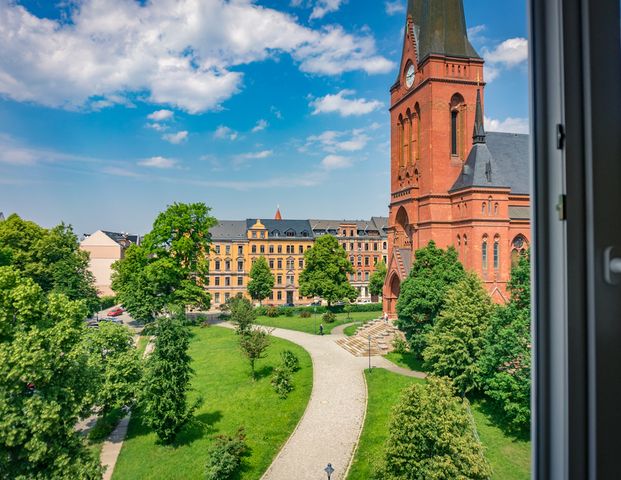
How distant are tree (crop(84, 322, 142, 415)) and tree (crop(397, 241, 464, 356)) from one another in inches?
397

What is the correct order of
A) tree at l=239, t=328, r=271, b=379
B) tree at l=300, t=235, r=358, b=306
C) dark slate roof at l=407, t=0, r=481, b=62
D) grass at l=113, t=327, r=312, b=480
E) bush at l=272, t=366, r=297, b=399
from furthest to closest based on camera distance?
tree at l=300, t=235, r=358, b=306 → dark slate roof at l=407, t=0, r=481, b=62 → tree at l=239, t=328, r=271, b=379 → bush at l=272, t=366, r=297, b=399 → grass at l=113, t=327, r=312, b=480

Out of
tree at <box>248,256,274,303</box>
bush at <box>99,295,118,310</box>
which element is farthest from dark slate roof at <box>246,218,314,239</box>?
bush at <box>99,295,118,310</box>

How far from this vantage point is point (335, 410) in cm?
1341

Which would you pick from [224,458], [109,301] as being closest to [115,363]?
[224,458]

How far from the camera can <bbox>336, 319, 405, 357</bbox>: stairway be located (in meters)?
20.9

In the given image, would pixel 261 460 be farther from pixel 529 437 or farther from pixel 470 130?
pixel 470 130

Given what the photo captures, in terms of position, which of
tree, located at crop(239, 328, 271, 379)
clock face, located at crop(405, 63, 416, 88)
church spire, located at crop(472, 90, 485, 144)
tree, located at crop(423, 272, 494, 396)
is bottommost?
tree, located at crop(239, 328, 271, 379)

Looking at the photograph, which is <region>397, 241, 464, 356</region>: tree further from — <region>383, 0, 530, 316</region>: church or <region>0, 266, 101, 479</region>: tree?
<region>0, 266, 101, 479</region>: tree

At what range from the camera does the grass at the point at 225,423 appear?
1005cm

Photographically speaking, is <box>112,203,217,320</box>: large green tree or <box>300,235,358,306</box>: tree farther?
<box>300,235,358,306</box>: tree

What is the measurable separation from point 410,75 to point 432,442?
22211 millimetres

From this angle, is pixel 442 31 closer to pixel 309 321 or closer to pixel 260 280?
pixel 309 321

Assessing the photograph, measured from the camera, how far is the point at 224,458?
9.14 metres

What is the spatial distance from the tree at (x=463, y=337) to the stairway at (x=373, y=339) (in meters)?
7.84
